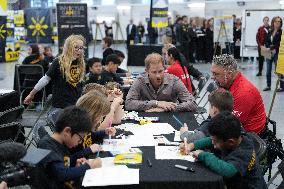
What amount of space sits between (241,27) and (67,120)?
15.1 metres

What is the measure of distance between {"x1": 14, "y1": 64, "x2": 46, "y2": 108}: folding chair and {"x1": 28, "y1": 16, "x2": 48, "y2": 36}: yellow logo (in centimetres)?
1619

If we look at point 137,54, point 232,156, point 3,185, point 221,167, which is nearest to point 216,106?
point 232,156

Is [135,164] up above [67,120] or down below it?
below

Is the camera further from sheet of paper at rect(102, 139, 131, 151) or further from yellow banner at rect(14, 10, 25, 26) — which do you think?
yellow banner at rect(14, 10, 25, 26)

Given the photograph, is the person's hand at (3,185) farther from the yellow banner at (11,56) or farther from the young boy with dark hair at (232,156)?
the yellow banner at (11,56)

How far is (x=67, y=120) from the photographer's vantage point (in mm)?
2715

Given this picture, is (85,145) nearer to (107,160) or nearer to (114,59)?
(107,160)

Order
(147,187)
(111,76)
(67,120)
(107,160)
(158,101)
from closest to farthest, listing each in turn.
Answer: (147,187), (67,120), (107,160), (158,101), (111,76)

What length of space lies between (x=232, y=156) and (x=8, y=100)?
4266 millimetres

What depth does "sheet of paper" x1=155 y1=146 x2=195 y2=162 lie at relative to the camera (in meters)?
2.94

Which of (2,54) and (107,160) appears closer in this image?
(107,160)

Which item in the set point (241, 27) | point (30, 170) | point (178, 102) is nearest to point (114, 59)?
point (178, 102)

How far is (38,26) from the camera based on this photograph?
23.8 meters

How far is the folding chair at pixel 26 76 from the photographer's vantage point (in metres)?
8.03
